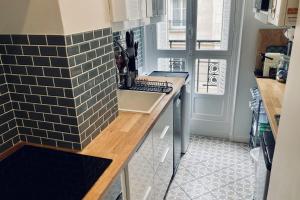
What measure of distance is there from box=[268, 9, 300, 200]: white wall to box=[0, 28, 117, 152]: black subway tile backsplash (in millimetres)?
907

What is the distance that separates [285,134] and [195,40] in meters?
2.06

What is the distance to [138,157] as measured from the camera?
1.34 meters

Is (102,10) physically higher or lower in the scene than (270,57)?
higher

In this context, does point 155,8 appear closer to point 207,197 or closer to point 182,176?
point 182,176

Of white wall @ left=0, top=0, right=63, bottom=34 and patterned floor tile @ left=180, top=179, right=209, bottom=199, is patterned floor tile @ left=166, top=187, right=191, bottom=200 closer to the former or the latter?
patterned floor tile @ left=180, top=179, right=209, bottom=199

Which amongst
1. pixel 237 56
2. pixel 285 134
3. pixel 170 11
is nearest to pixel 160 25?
pixel 170 11

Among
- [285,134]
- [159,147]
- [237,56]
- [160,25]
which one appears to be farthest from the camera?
[160,25]

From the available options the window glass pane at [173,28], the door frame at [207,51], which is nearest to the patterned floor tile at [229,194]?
the door frame at [207,51]

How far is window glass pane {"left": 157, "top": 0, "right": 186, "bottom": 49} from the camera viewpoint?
2766mm

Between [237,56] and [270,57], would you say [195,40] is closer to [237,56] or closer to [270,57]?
[237,56]

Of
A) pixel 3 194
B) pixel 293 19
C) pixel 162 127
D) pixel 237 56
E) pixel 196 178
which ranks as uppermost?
pixel 293 19

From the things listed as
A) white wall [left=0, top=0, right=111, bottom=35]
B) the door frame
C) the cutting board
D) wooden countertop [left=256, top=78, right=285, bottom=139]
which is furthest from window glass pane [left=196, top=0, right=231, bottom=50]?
white wall [left=0, top=0, right=111, bottom=35]

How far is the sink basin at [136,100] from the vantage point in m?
2.01

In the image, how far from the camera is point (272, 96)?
1906 millimetres
